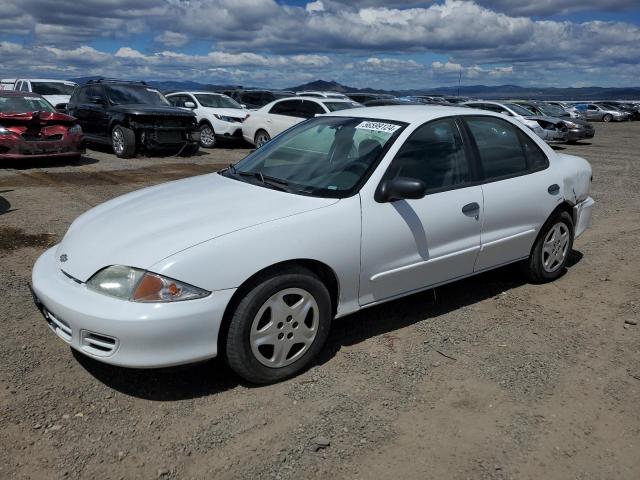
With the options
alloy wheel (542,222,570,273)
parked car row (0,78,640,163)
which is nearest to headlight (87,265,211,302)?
alloy wheel (542,222,570,273)

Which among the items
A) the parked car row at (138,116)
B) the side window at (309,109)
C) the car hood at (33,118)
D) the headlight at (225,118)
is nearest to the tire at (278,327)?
the parked car row at (138,116)

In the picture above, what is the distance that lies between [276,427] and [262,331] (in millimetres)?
523

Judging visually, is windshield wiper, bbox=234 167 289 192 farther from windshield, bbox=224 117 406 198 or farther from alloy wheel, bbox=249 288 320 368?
alloy wheel, bbox=249 288 320 368

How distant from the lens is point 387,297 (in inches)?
147

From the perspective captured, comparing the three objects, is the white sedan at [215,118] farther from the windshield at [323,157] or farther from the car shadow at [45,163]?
the windshield at [323,157]

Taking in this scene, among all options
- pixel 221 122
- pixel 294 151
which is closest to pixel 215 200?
pixel 294 151

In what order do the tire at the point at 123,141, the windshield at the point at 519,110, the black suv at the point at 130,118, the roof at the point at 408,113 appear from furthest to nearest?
the windshield at the point at 519,110 → the black suv at the point at 130,118 → the tire at the point at 123,141 → the roof at the point at 408,113

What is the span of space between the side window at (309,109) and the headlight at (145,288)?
11.8m

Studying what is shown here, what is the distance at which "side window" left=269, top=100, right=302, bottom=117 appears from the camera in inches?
577

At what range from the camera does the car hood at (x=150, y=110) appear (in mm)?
12703

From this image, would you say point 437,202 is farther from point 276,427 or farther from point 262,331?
point 276,427

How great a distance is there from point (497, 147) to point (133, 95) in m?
11.4

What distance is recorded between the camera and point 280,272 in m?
3.16

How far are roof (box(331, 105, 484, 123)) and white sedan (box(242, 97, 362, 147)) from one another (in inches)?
386
